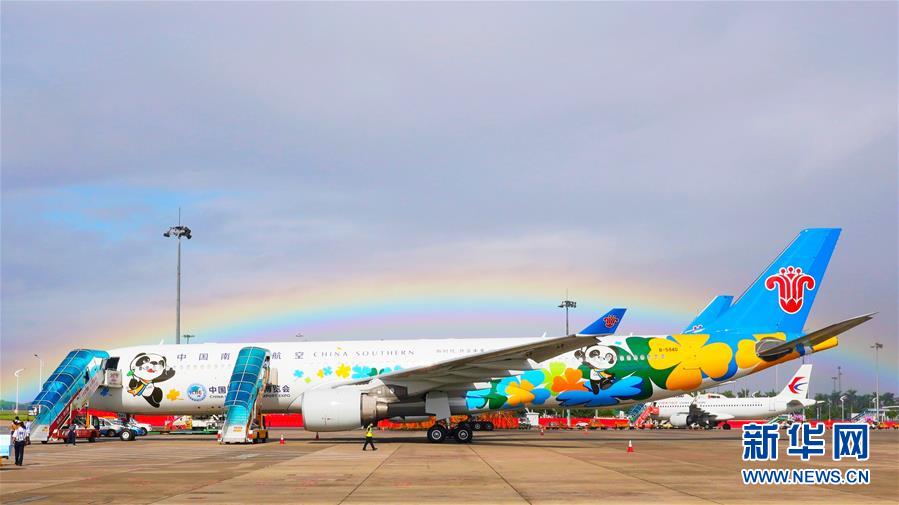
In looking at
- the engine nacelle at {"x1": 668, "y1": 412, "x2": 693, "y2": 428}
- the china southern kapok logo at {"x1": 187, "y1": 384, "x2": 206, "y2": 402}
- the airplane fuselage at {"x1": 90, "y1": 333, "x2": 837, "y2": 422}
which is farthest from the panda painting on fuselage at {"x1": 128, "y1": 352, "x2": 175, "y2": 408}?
the engine nacelle at {"x1": 668, "y1": 412, "x2": 693, "y2": 428}

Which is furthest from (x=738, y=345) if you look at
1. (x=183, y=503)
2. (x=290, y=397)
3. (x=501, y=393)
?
(x=183, y=503)

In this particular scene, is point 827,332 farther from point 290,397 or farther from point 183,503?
point 183,503

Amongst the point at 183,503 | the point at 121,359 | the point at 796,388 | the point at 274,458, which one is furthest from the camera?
the point at 796,388

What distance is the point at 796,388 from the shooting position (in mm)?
61188

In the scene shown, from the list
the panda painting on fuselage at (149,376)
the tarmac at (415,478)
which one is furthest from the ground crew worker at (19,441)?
the panda painting on fuselage at (149,376)

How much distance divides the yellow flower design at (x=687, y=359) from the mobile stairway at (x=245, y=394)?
46.8ft

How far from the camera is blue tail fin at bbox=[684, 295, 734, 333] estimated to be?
33.8 m

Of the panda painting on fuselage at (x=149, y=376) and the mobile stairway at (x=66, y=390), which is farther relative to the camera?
the panda painting on fuselage at (x=149, y=376)

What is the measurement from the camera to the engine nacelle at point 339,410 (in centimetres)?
2781

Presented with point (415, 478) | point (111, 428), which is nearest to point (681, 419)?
point (111, 428)

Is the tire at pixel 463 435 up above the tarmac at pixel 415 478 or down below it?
below

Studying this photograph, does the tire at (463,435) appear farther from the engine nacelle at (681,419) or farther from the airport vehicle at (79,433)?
the engine nacelle at (681,419)

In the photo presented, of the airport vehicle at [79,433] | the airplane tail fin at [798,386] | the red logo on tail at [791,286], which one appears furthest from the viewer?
the airplane tail fin at [798,386]

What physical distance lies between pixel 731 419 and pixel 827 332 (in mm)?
35718
